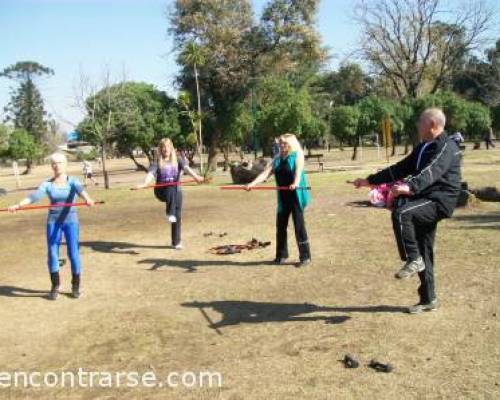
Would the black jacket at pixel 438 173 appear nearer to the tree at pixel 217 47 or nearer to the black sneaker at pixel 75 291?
the black sneaker at pixel 75 291

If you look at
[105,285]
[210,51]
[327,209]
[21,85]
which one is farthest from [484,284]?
[21,85]

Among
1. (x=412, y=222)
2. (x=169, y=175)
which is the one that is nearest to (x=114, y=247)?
(x=169, y=175)

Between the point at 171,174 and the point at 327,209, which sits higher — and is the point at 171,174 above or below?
above

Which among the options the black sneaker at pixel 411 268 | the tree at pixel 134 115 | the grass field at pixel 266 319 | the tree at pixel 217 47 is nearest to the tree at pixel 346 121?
the tree at pixel 217 47

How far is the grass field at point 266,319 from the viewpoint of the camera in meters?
4.49

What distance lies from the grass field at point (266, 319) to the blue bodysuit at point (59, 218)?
643 mm

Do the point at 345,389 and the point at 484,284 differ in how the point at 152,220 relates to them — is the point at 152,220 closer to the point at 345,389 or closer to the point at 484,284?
the point at 484,284

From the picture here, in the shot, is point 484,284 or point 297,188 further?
point 297,188

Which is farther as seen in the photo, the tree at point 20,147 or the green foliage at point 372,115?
the tree at point 20,147

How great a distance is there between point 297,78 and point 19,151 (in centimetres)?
2987

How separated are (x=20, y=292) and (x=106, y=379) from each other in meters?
3.73

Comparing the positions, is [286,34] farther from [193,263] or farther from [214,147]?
[193,263]

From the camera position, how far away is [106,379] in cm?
478

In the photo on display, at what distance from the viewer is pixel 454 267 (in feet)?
25.1
